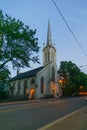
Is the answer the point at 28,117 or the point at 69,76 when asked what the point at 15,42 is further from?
the point at 69,76

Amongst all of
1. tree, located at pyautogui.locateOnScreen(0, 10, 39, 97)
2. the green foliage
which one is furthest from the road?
the green foliage

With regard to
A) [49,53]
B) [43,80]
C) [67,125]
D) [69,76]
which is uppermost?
[49,53]

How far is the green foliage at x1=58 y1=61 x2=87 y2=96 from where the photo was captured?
72438 millimetres

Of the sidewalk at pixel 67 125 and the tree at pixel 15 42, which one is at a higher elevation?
the tree at pixel 15 42

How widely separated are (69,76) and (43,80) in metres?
15.5

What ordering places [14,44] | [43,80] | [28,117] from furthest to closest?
[43,80]
[14,44]
[28,117]

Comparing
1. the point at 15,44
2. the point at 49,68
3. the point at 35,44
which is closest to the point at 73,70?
the point at 49,68

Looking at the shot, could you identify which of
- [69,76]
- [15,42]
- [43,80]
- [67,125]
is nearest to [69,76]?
[69,76]

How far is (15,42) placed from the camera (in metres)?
38.8

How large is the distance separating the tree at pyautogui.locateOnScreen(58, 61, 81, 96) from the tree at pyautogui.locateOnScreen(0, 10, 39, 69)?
33822mm

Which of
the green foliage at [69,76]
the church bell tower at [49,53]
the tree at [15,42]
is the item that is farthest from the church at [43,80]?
the tree at [15,42]

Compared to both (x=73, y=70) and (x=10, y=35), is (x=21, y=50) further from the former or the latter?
(x=73, y=70)

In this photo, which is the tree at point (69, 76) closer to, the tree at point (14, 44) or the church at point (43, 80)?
the church at point (43, 80)

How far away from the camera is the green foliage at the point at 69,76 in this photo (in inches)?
2852
